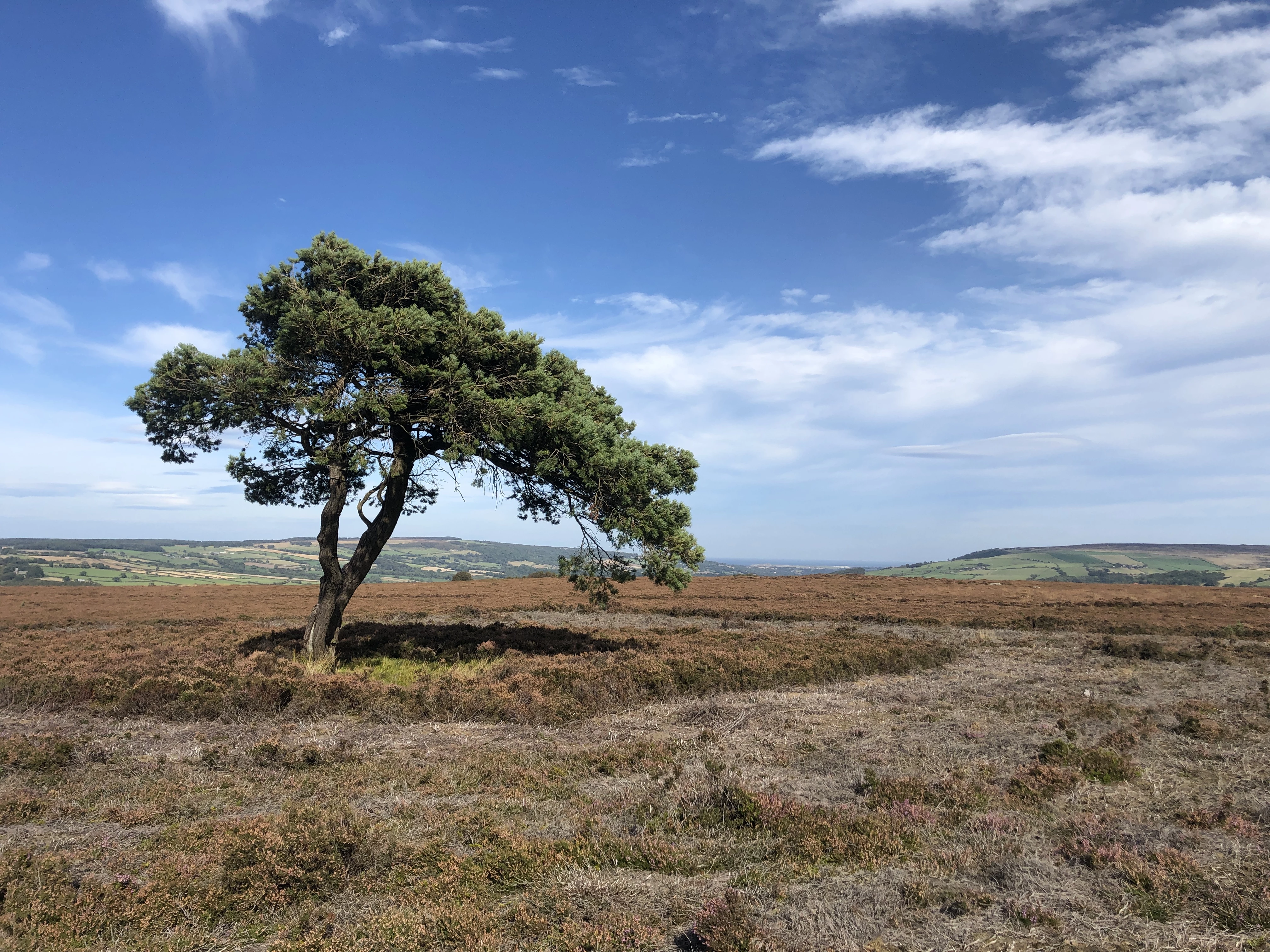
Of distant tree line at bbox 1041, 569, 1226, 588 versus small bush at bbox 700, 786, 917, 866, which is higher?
small bush at bbox 700, 786, 917, 866

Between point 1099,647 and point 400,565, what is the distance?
18496 cm

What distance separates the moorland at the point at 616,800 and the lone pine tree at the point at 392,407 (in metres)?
3.88

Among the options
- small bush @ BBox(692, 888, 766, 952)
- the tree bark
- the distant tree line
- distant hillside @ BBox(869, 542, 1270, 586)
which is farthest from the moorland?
the distant tree line

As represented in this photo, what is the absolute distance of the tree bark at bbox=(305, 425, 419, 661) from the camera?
709 inches

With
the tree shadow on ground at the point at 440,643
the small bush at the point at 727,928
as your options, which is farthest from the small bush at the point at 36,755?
the small bush at the point at 727,928

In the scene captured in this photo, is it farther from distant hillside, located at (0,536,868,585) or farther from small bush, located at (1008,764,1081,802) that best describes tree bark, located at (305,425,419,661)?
distant hillside, located at (0,536,868,585)

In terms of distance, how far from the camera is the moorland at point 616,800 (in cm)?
589

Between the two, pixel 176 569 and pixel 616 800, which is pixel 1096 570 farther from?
pixel 176 569

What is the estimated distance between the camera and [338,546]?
1883cm

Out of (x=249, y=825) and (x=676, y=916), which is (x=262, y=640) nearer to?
(x=249, y=825)

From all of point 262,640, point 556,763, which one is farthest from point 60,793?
point 262,640

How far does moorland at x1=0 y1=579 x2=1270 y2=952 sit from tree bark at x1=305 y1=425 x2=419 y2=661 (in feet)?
3.68

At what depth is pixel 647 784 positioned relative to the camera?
10.1 metres

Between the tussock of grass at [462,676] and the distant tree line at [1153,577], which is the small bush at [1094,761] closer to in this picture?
the tussock of grass at [462,676]
